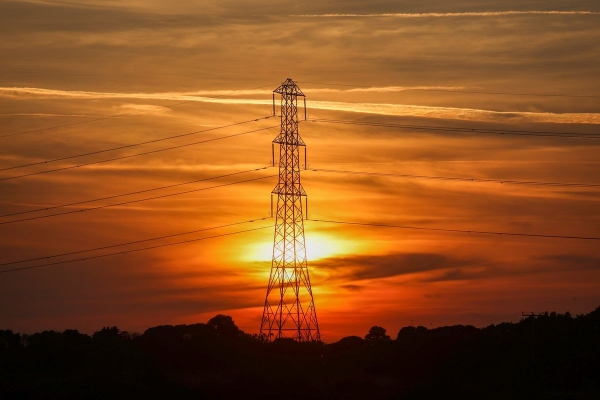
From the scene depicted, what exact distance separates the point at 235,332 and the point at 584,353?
63.7 meters

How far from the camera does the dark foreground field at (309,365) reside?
87.2 metres

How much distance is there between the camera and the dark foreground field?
87188mm

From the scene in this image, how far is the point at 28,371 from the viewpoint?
103375 millimetres

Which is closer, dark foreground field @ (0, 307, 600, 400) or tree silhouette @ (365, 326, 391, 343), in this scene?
dark foreground field @ (0, 307, 600, 400)

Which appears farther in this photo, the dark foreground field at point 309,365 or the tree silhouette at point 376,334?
the tree silhouette at point 376,334

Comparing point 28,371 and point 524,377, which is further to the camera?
point 28,371

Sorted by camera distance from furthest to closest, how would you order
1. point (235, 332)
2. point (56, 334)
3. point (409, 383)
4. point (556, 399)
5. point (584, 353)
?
point (235, 332) → point (56, 334) → point (409, 383) → point (584, 353) → point (556, 399)

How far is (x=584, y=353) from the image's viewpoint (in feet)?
278

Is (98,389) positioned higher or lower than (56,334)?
lower

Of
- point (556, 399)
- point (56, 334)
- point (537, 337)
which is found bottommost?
point (556, 399)

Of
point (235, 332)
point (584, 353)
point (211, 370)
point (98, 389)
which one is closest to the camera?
point (584, 353)

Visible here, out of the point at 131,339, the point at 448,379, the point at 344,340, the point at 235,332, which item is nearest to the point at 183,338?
the point at 131,339

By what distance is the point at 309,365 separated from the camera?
11262 cm

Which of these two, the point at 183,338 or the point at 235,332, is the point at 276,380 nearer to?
the point at 183,338
